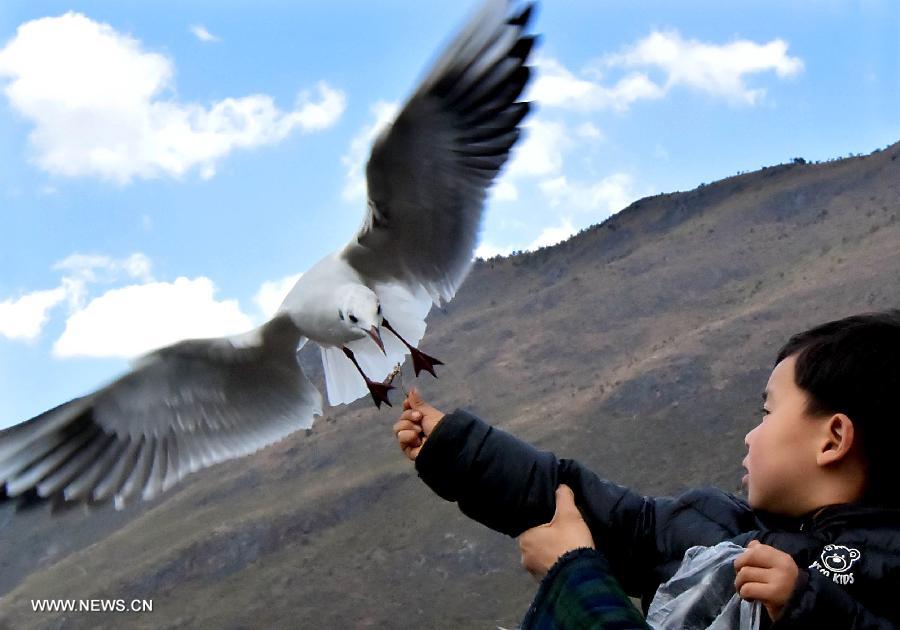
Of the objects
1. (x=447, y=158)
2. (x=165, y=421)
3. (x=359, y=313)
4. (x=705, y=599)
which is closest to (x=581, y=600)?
(x=705, y=599)

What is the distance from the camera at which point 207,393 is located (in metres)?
3.02

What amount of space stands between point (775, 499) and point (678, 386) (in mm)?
A: 13182

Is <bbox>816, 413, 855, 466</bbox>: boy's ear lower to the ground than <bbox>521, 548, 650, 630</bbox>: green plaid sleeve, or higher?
higher

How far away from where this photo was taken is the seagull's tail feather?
113 inches

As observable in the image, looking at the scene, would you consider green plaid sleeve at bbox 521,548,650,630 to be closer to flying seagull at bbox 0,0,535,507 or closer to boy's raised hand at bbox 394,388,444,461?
boy's raised hand at bbox 394,388,444,461

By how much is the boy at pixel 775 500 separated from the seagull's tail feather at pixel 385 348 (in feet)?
5.74

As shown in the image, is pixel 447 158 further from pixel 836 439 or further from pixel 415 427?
pixel 836 439

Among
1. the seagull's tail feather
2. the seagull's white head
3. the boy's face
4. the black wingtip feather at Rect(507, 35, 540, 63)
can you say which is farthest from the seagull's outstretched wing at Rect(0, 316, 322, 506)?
the boy's face

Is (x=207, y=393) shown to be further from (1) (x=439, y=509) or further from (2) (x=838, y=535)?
(1) (x=439, y=509)

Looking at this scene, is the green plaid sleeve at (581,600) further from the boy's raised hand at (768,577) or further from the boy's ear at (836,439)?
the boy's ear at (836,439)

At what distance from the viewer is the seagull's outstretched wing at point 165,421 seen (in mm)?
2707

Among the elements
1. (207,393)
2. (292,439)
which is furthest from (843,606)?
(292,439)

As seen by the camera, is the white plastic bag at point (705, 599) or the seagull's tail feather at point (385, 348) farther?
the seagull's tail feather at point (385, 348)

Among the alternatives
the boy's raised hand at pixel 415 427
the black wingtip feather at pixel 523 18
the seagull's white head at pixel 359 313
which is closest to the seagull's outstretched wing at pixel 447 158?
the black wingtip feather at pixel 523 18
